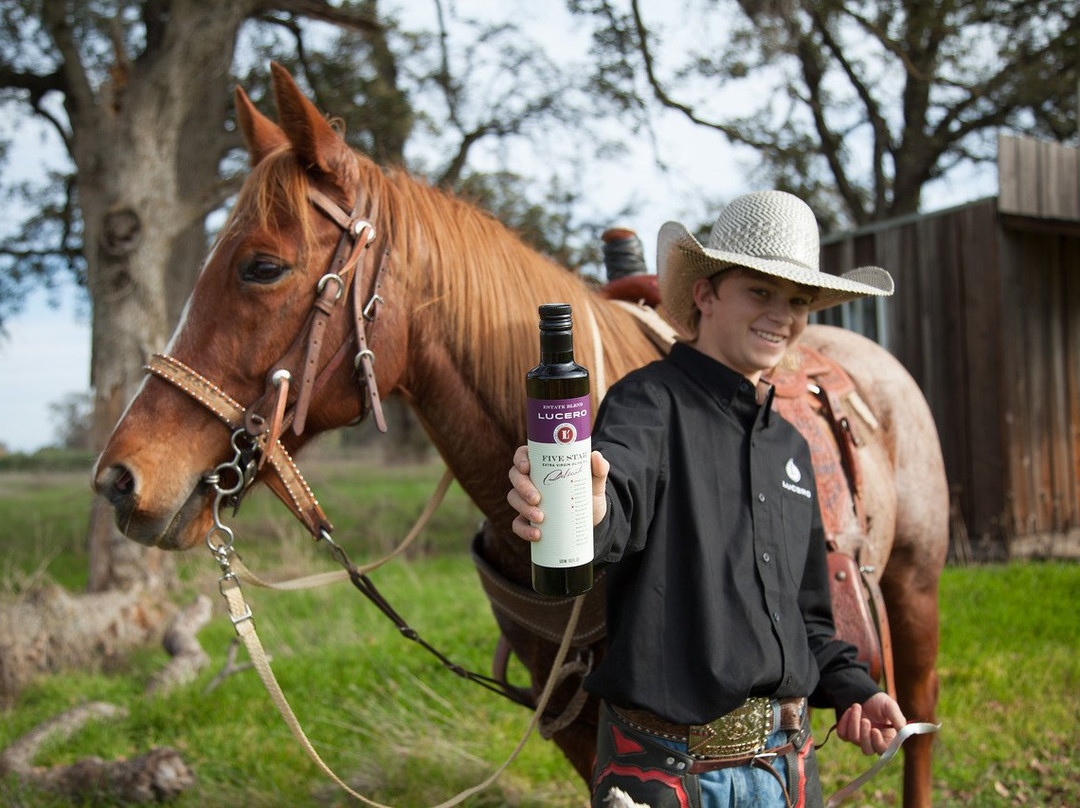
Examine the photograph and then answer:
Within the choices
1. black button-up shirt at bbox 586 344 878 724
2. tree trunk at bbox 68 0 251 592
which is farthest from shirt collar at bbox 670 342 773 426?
tree trunk at bbox 68 0 251 592

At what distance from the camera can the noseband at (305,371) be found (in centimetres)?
188

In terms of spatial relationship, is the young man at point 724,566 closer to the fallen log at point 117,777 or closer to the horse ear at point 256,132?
the horse ear at point 256,132

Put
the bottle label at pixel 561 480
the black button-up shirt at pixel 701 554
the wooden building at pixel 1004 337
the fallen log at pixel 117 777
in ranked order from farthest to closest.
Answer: the wooden building at pixel 1004 337 → the fallen log at pixel 117 777 → the black button-up shirt at pixel 701 554 → the bottle label at pixel 561 480

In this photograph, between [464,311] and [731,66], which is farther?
[731,66]

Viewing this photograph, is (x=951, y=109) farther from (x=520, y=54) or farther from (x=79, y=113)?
(x=79, y=113)

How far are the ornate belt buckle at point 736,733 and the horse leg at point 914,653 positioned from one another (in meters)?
1.63

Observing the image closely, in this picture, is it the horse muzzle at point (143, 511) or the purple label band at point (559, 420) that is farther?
the horse muzzle at point (143, 511)

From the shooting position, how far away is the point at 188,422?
1867mm

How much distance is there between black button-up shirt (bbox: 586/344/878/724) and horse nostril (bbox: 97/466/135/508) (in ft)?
3.48

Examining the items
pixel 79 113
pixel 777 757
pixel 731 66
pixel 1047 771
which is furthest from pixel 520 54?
pixel 777 757

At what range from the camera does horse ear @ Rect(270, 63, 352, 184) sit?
73.9 inches

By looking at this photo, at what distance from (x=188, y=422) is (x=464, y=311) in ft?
2.27

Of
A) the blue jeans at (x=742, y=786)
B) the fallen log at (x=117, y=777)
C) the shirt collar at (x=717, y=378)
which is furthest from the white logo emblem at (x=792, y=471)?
the fallen log at (x=117, y=777)

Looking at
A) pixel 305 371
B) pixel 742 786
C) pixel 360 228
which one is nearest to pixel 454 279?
pixel 360 228
